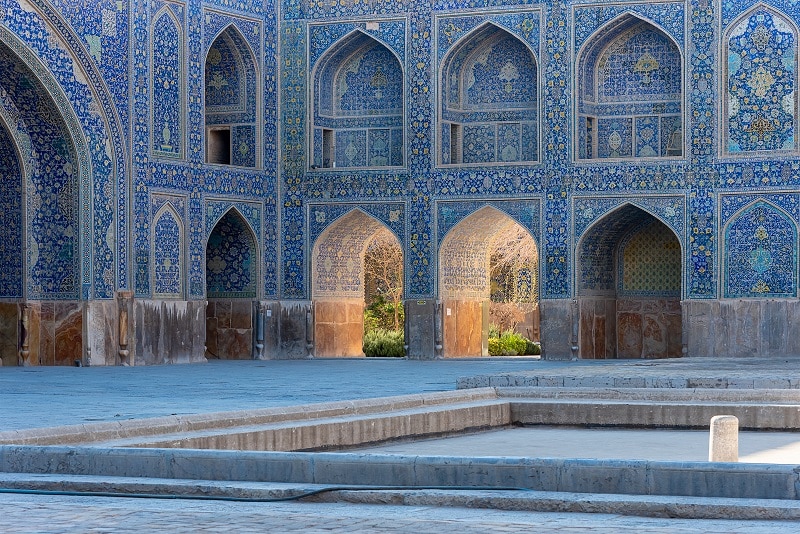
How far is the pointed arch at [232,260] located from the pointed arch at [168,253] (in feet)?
6.16

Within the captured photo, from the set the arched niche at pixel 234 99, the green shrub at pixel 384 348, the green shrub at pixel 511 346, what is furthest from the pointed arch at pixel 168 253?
the green shrub at pixel 511 346

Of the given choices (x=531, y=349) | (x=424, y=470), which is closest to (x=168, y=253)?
(x=531, y=349)

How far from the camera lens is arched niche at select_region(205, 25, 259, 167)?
22.8 meters

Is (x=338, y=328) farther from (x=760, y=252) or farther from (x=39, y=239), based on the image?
(x=760, y=252)

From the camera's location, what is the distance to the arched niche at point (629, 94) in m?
22.2

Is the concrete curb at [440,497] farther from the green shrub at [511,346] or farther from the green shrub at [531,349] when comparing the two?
the green shrub at [531,349]

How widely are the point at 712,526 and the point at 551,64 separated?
16.8 meters

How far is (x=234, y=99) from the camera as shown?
75.3ft

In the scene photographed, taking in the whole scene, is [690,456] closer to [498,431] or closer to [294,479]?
[498,431]

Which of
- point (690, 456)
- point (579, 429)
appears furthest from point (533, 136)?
point (690, 456)

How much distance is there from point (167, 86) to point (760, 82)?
830 cm

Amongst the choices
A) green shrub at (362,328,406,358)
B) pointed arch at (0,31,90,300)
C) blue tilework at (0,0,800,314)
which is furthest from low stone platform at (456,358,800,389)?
green shrub at (362,328,406,358)

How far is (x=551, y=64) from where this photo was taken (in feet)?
72.7

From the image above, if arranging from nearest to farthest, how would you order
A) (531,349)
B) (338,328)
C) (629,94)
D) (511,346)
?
(629,94)
(338,328)
(511,346)
(531,349)
